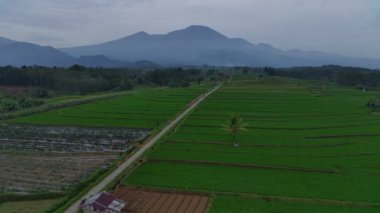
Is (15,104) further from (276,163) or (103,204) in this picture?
(103,204)

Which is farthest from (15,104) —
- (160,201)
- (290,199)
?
(290,199)

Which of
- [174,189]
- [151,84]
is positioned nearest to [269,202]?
[174,189]

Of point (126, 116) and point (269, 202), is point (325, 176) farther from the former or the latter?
point (126, 116)

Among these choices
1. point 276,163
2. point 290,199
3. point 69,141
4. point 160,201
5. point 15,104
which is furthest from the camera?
point 15,104

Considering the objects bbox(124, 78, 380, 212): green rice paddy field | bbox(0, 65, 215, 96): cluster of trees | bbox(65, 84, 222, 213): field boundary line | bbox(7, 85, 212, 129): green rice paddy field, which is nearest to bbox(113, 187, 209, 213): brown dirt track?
bbox(124, 78, 380, 212): green rice paddy field

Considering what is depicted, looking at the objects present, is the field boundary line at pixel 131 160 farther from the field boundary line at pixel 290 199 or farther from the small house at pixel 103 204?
the field boundary line at pixel 290 199

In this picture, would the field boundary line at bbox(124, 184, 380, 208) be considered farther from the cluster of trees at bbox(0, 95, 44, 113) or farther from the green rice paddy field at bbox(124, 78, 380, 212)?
the cluster of trees at bbox(0, 95, 44, 113)

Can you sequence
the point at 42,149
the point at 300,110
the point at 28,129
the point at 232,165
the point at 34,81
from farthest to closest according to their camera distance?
the point at 34,81 → the point at 300,110 → the point at 28,129 → the point at 42,149 → the point at 232,165
